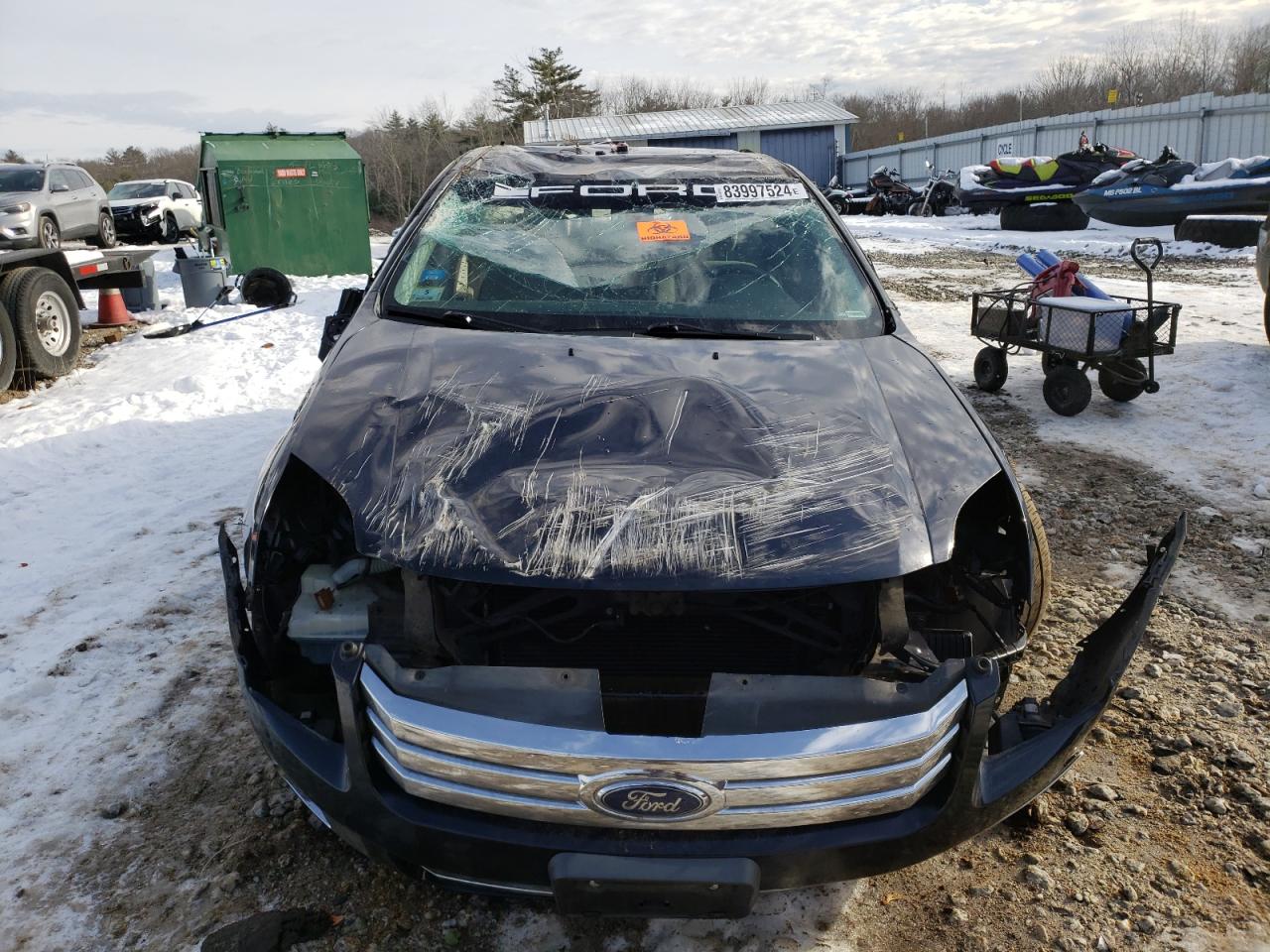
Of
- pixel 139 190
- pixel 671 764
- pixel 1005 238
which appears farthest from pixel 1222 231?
pixel 139 190

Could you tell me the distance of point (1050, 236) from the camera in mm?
18625

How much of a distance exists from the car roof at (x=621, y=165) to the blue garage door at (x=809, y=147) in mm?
39895

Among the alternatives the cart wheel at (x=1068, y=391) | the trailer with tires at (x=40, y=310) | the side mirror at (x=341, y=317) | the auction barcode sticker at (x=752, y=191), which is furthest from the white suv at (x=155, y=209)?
the auction barcode sticker at (x=752, y=191)

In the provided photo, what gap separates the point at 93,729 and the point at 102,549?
1.66m

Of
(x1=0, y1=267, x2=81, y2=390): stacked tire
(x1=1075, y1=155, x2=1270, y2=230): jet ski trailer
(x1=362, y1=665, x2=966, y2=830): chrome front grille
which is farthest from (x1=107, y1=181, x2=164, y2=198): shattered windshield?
(x1=362, y1=665, x2=966, y2=830): chrome front grille

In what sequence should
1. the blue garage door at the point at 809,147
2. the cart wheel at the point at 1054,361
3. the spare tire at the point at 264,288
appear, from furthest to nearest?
1. the blue garage door at the point at 809,147
2. the spare tire at the point at 264,288
3. the cart wheel at the point at 1054,361

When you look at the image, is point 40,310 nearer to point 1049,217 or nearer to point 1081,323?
point 1081,323

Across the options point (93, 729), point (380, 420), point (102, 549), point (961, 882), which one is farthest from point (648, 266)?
point (102, 549)

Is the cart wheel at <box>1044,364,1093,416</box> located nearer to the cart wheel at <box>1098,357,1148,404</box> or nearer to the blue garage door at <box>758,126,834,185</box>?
the cart wheel at <box>1098,357,1148,404</box>

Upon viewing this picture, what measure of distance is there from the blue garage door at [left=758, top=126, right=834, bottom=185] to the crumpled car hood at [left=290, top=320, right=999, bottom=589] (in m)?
41.7

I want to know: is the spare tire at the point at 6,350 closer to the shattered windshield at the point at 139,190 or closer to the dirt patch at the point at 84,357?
the dirt patch at the point at 84,357

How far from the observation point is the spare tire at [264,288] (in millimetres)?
11023

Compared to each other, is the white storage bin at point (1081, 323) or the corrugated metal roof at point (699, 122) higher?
the corrugated metal roof at point (699, 122)

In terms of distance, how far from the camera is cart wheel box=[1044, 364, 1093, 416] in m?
6.29
